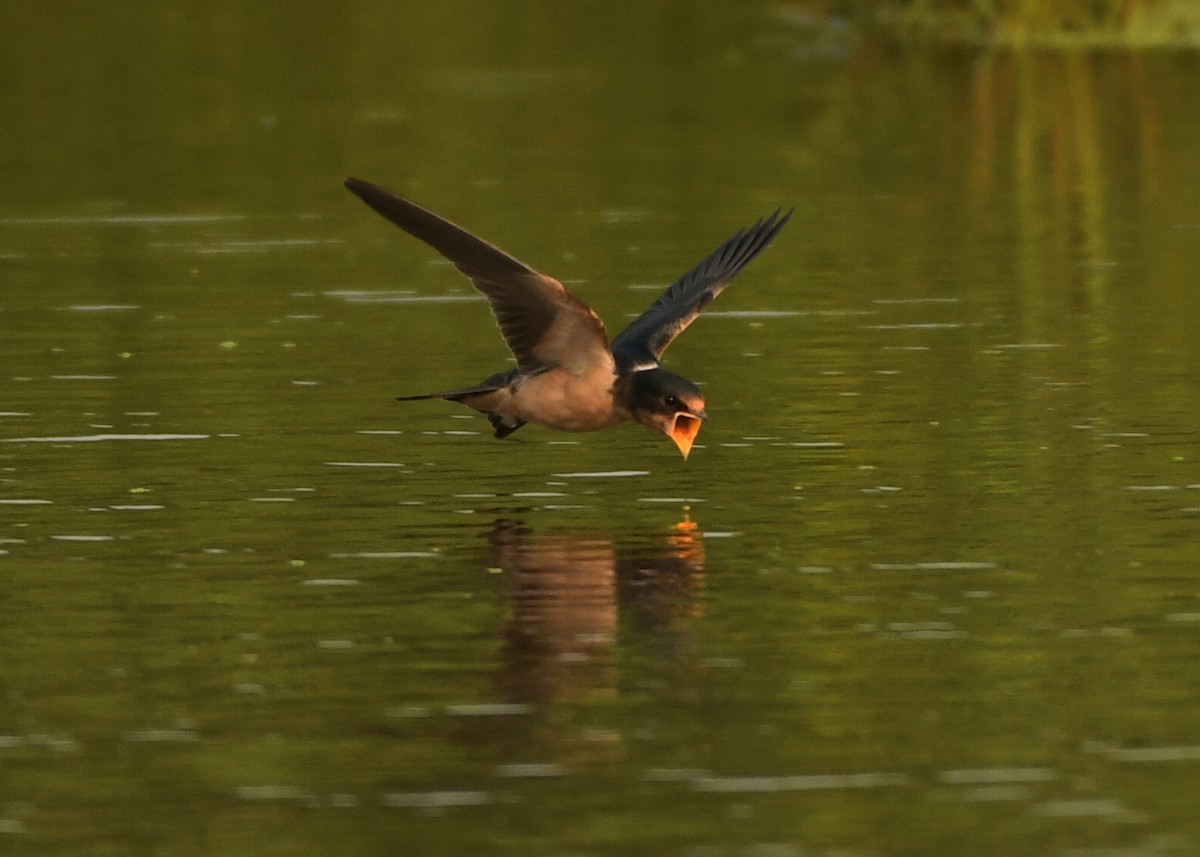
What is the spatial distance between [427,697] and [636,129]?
79.5 ft

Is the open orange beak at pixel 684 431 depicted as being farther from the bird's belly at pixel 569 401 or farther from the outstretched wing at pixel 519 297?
the outstretched wing at pixel 519 297

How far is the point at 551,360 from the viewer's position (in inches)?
496

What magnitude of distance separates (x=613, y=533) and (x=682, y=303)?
2063 mm

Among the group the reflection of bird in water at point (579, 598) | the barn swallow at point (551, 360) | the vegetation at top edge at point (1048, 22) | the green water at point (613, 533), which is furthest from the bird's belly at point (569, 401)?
the vegetation at top edge at point (1048, 22)

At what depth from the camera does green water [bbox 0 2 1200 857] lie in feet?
26.9

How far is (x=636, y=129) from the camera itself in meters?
33.2

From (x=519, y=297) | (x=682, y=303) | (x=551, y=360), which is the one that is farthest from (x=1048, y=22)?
(x=519, y=297)

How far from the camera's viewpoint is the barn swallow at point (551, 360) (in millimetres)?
12117

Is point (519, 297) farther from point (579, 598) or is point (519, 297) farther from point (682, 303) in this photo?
point (579, 598)

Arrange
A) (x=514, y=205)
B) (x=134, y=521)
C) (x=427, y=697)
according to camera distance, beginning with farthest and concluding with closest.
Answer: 1. (x=514, y=205)
2. (x=134, y=521)
3. (x=427, y=697)

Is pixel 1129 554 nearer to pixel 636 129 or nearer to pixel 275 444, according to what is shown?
pixel 275 444

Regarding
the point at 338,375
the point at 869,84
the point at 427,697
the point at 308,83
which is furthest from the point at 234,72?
the point at 427,697

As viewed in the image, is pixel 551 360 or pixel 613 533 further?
pixel 551 360

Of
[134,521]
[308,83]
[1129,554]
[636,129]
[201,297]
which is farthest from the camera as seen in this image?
[308,83]
